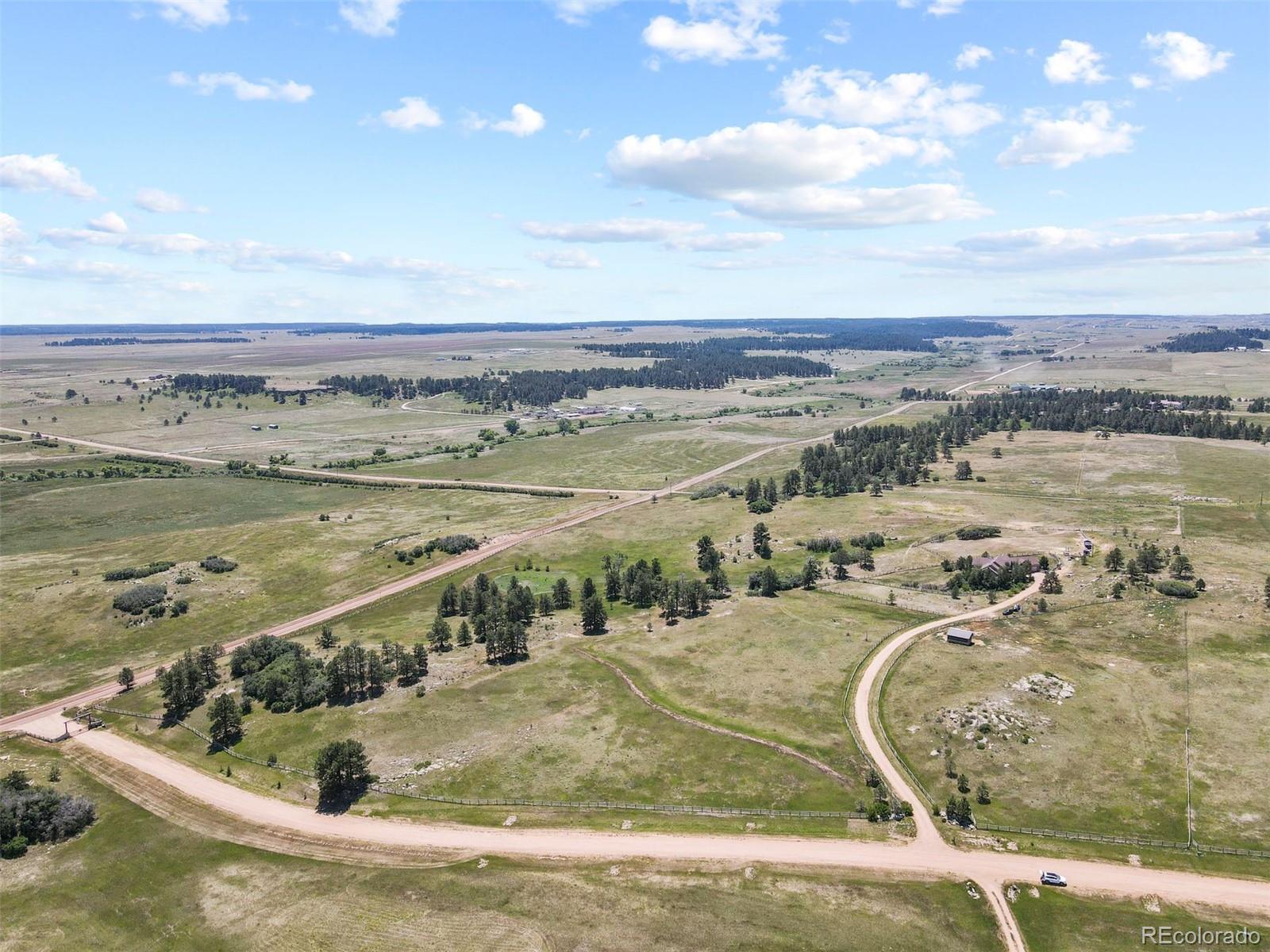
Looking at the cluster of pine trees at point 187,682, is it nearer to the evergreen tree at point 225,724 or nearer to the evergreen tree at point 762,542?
the evergreen tree at point 225,724

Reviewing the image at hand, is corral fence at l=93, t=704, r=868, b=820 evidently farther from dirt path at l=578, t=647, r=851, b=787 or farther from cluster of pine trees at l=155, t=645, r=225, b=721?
cluster of pine trees at l=155, t=645, r=225, b=721

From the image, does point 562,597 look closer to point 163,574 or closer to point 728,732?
point 728,732

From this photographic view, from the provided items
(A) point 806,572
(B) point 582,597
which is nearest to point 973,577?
(A) point 806,572

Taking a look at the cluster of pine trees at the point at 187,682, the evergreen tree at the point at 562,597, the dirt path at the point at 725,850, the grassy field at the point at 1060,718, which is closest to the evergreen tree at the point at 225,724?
the cluster of pine trees at the point at 187,682

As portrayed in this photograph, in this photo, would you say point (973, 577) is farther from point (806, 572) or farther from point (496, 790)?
point (496, 790)

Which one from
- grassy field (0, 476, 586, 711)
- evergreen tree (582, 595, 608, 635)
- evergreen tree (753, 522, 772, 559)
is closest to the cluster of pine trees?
grassy field (0, 476, 586, 711)
